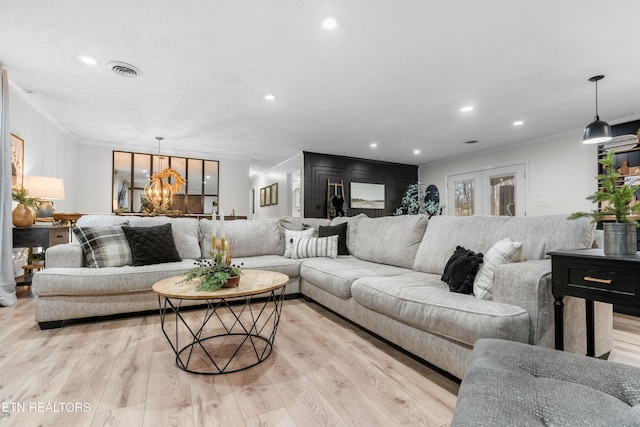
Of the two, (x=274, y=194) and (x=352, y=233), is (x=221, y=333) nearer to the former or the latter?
(x=352, y=233)

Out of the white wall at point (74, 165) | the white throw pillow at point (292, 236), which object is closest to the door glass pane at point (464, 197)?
the white throw pillow at point (292, 236)

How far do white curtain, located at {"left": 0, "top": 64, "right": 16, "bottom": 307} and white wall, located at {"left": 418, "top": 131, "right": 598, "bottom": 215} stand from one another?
24.7 feet

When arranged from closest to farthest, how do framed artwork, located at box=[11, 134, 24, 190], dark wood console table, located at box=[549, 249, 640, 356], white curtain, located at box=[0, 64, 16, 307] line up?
dark wood console table, located at box=[549, 249, 640, 356] → white curtain, located at box=[0, 64, 16, 307] → framed artwork, located at box=[11, 134, 24, 190]

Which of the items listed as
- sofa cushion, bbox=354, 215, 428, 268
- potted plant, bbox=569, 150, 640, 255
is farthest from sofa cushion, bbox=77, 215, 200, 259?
potted plant, bbox=569, 150, 640, 255

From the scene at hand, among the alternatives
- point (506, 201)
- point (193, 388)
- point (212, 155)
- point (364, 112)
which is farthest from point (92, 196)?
point (506, 201)

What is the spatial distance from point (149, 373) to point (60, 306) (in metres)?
1.32

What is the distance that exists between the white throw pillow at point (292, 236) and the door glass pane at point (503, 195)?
14.8 feet

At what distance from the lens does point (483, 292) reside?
1762 millimetres

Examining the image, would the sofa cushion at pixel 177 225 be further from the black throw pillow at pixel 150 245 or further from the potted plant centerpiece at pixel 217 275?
the potted plant centerpiece at pixel 217 275

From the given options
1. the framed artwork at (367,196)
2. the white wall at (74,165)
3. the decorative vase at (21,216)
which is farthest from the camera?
the framed artwork at (367,196)

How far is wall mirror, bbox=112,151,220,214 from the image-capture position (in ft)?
21.2

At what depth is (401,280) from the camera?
7.20 feet

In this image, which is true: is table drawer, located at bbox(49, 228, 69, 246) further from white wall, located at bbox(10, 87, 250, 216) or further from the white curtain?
white wall, located at bbox(10, 87, 250, 216)

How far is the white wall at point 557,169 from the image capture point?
4.91 m
